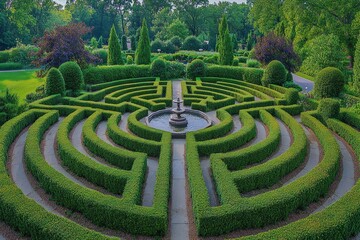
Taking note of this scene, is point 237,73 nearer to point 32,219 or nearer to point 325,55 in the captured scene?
point 325,55

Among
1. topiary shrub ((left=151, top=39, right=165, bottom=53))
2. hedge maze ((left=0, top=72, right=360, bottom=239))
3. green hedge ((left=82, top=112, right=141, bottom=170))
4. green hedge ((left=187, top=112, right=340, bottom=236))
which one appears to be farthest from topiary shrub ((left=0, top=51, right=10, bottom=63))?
green hedge ((left=187, top=112, right=340, bottom=236))

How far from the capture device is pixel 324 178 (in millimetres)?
10906

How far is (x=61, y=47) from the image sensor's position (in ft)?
96.2

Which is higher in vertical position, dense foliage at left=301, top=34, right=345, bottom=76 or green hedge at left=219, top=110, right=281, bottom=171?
dense foliage at left=301, top=34, right=345, bottom=76

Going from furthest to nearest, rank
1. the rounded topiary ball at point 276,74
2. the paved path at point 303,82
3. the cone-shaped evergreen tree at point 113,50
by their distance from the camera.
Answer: the cone-shaped evergreen tree at point 113,50 → the paved path at point 303,82 → the rounded topiary ball at point 276,74

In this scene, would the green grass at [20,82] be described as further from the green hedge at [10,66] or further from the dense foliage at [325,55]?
the dense foliage at [325,55]

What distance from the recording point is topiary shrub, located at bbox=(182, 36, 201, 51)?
6047 cm

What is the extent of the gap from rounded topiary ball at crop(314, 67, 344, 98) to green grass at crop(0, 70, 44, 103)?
23.6 meters

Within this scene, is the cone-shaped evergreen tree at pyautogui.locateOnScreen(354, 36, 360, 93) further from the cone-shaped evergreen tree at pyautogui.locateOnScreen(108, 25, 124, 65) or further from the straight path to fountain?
the cone-shaped evergreen tree at pyautogui.locateOnScreen(108, 25, 124, 65)

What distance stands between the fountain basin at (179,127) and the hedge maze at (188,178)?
859 mm

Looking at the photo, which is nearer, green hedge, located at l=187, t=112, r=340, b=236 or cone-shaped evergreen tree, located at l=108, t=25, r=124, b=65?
green hedge, located at l=187, t=112, r=340, b=236

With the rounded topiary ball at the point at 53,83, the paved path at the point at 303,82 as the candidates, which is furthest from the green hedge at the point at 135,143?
the paved path at the point at 303,82

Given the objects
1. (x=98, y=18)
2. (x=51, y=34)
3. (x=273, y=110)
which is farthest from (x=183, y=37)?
(x=273, y=110)

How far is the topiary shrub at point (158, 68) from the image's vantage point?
110 ft
